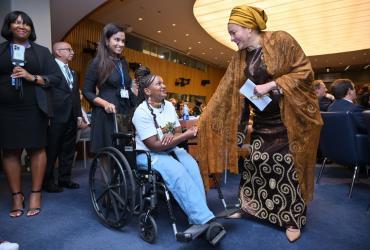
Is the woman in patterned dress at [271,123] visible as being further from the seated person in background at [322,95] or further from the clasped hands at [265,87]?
the seated person in background at [322,95]

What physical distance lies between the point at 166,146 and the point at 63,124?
1446 millimetres

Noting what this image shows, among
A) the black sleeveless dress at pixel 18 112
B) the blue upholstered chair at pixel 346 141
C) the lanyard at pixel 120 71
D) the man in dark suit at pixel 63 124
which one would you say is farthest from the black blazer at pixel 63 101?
the blue upholstered chair at pixel 346 141

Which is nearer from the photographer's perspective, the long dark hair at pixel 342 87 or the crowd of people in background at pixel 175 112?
the crowd of people in background at pixel 175 112

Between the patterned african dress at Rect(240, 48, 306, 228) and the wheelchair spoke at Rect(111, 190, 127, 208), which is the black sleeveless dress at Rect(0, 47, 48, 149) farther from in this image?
the patterned african dress at Rect(240, 48, 306, 228)

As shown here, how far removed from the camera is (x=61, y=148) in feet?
9.68

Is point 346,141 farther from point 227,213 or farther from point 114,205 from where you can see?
point 114,205

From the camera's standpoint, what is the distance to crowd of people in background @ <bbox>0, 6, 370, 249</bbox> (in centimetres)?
171

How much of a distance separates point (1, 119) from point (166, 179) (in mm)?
1264

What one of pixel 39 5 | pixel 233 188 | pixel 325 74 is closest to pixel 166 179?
pixel 233 188

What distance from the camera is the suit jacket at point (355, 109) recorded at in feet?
8.84

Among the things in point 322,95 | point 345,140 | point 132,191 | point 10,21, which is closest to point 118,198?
point 132,191

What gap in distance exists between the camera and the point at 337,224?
2.01 metres

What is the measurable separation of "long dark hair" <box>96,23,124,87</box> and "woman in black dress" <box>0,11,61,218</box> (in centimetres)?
40

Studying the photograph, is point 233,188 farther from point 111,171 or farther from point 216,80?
point 216,80
